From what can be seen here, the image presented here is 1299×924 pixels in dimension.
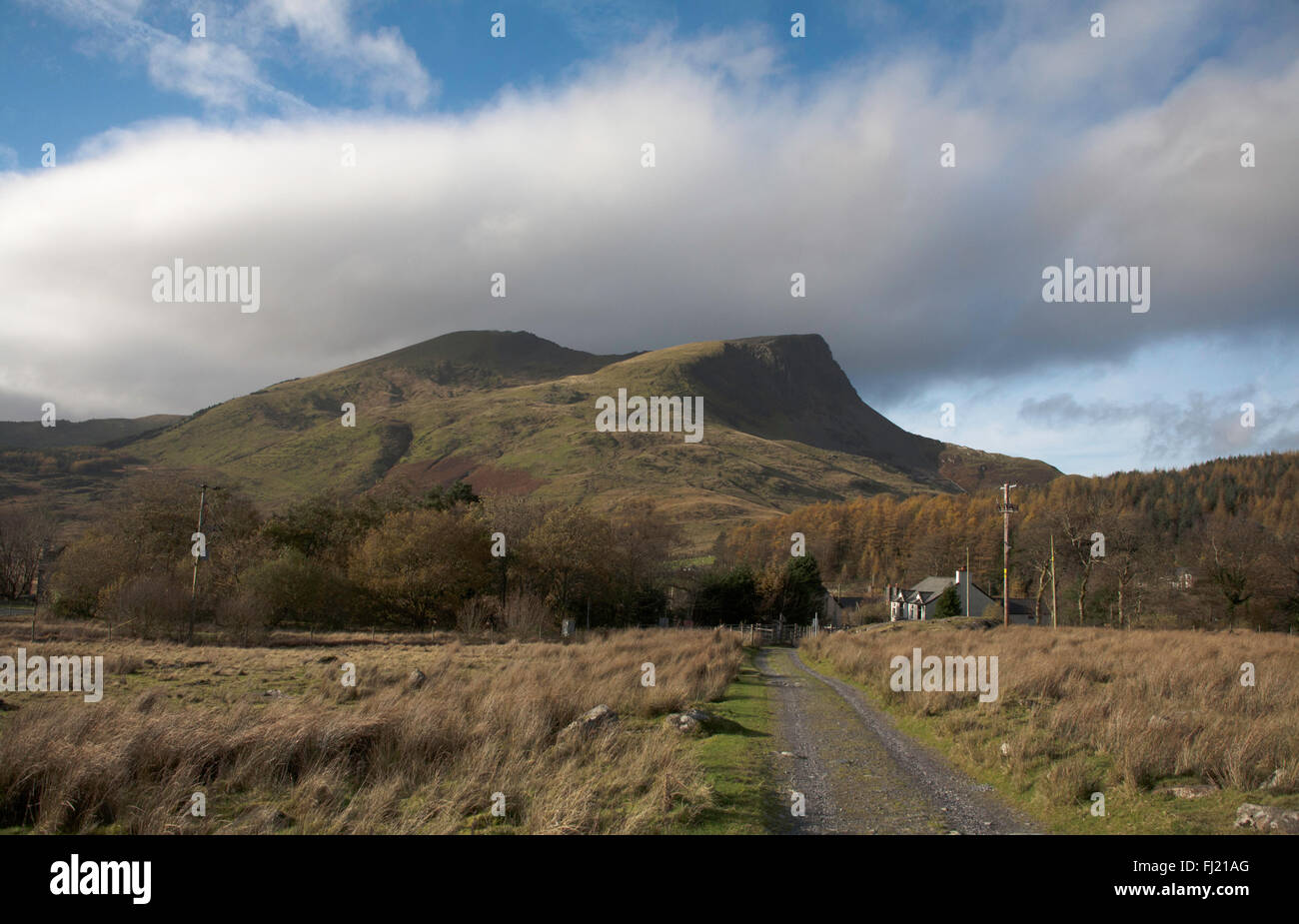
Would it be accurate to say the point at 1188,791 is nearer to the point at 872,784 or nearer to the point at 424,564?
the point at 872,784

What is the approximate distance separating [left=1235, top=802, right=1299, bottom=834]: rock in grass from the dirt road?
1.90 m

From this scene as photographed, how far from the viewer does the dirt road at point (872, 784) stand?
8242mm

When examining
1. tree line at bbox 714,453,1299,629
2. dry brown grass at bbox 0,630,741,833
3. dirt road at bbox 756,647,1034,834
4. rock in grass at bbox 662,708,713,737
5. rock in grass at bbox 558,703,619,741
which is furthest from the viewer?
tree line at bbox 714,453,1299,629

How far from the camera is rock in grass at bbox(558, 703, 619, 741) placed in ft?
38.7

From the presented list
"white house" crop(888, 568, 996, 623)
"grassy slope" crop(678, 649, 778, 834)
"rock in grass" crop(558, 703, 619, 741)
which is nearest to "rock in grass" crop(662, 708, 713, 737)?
"grassy slope" crop(678, 649, 778, 834)

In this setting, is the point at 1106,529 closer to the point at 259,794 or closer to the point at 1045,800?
the point at 1045,800

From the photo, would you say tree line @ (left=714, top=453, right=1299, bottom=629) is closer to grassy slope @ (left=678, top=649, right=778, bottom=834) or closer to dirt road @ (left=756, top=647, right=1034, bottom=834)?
grassy slope @ (left=678, top=649, right=778, bottom=834)

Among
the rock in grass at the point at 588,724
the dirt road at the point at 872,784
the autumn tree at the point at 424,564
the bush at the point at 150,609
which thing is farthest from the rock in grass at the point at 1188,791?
the autumn tree at the point at 424,564

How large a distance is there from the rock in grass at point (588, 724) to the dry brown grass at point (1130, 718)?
579 cm

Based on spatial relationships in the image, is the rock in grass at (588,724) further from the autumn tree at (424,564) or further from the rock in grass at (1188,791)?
the autumn tree at (424,564)

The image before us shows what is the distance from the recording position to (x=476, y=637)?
4394 centimetres
